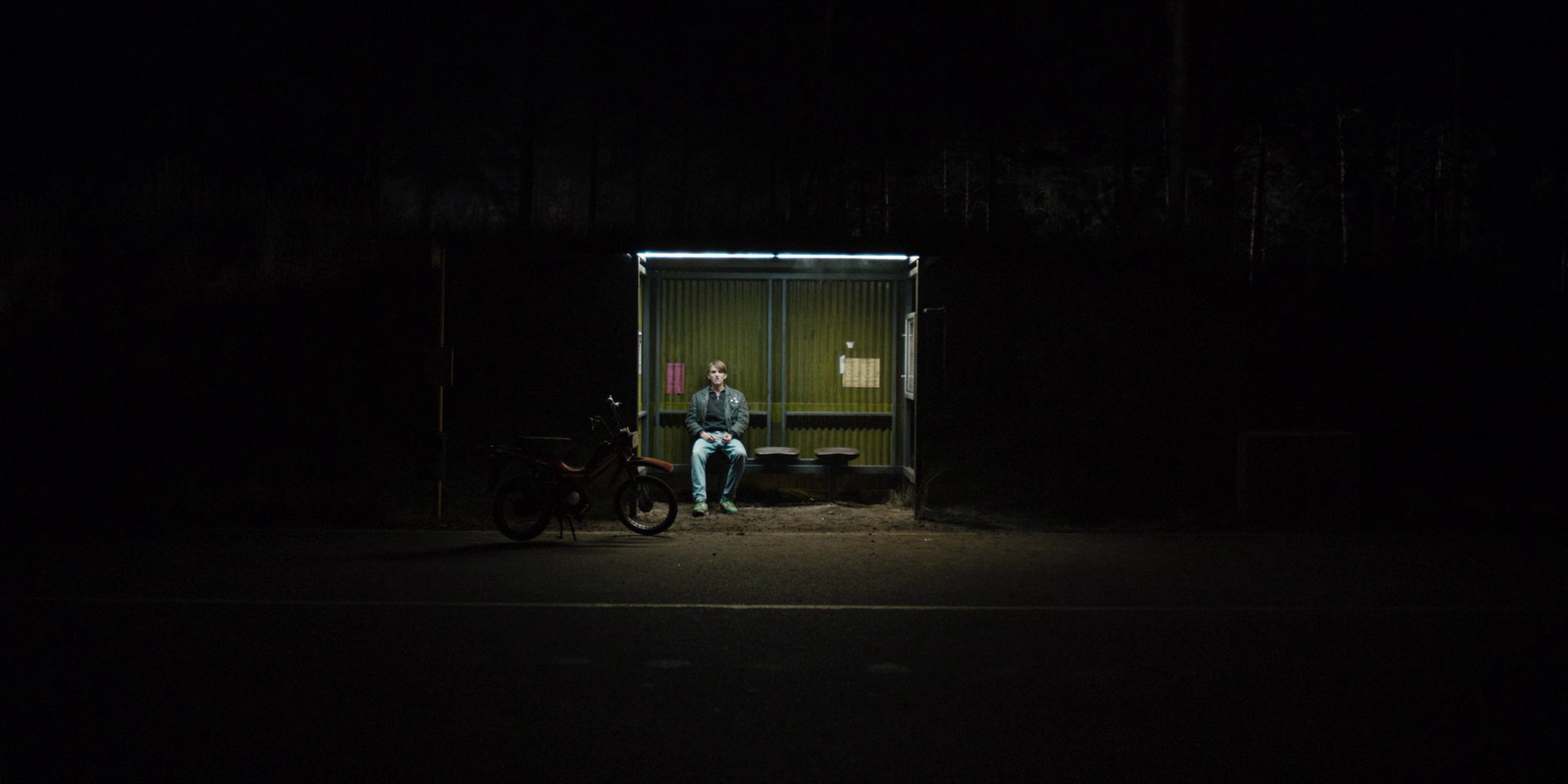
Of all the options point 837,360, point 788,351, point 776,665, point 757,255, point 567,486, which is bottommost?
point 776,665

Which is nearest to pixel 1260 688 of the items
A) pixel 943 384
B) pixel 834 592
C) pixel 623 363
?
pixel 834 592

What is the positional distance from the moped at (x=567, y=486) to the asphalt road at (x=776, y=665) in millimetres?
806

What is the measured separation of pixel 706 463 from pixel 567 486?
8.16 feet

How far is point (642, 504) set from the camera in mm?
10414

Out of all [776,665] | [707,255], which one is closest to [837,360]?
[707,255]

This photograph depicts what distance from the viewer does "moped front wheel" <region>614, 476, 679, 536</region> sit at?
406 inches

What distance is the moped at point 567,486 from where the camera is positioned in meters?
9.88

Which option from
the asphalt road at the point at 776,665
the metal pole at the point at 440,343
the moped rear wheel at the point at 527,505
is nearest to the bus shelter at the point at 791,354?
the metal pole at the point at 440,343

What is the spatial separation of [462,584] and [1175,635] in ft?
15.8

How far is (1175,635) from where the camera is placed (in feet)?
20.5

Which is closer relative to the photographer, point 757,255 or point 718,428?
point 757,255

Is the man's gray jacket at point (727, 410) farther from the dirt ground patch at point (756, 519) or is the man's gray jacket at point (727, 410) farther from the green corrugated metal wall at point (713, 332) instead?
the green corrugated metal wall at point (713, 332)

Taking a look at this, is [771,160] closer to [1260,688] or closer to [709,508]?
[709,508]

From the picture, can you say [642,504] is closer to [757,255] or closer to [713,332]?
[757,255]
